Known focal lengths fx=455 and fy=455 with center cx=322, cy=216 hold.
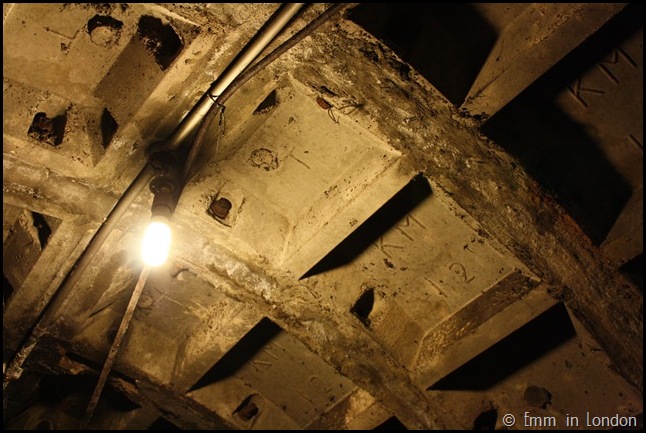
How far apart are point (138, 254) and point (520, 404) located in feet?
10.1

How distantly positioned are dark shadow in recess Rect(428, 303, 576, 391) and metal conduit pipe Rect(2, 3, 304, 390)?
2446 millimetres

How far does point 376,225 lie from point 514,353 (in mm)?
1492

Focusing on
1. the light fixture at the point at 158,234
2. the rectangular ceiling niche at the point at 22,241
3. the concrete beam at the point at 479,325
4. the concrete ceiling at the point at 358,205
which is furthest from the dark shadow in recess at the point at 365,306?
the rectangular ceiling niche at the point at 22,241

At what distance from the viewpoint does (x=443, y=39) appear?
2.65 metres

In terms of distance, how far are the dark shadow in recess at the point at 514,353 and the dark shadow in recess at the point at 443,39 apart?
161 cm

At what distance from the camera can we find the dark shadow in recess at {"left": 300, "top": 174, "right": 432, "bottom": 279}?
2.89 metres

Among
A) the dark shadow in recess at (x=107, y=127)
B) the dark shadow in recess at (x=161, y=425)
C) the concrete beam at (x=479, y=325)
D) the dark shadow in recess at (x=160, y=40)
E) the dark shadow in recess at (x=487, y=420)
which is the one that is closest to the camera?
the dark shadow in recess at (x=160, y=40)

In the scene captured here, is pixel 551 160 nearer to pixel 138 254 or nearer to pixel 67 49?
pixel 138 254

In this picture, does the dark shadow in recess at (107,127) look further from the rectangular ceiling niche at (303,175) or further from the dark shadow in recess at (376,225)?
the dark shadow in recess at (376,225)

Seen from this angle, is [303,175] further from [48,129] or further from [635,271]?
[635,271]

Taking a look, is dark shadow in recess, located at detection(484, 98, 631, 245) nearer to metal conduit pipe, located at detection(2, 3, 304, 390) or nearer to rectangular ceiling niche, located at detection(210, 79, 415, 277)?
rectangular ceiling niche, located at detection(210, 79, 415, 277)

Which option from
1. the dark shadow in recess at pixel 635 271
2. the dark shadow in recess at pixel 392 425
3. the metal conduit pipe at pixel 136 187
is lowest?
the dark shadow in recess at pixel 635 271

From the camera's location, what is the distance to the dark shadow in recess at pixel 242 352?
144 inches

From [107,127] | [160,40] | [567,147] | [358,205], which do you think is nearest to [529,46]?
[567,147]
